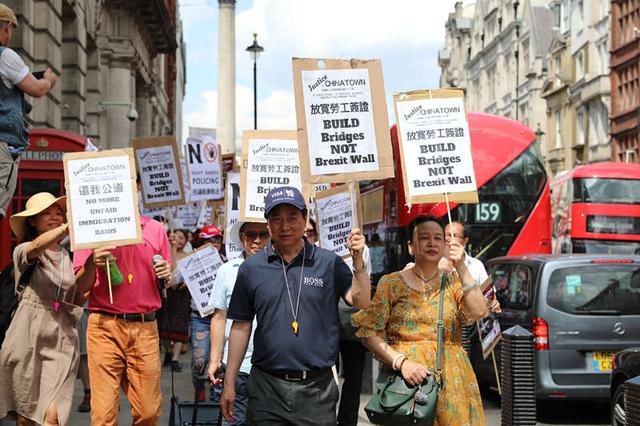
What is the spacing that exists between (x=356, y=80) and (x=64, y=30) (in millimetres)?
21046

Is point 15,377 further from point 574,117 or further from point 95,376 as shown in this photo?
point 574,117

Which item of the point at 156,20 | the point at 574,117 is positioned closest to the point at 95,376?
the point at 156,20

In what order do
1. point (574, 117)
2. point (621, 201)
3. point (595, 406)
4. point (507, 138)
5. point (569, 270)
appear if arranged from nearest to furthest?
point (569, 270) < point (595, 406) < point (507, 138) < point (621, 201) < point (574, 117)

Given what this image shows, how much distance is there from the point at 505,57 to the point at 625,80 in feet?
94.7

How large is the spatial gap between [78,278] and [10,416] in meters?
0.98

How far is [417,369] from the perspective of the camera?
5.94 m

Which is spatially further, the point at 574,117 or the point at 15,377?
the point at 574,117

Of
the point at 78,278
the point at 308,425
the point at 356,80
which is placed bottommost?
the point at 308,425

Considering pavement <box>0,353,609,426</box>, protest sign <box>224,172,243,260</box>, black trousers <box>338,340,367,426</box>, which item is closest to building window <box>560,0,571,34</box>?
pavement <box>0,353,609,426</box>

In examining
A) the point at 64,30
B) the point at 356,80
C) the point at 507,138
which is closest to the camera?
the point at 356,80

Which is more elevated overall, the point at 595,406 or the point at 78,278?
the point at 78,278

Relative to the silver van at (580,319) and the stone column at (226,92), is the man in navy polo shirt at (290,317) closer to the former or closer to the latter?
the silver van at (580,319)

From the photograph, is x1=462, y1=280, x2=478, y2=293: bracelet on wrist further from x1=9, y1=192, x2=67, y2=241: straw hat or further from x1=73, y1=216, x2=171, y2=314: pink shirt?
x1=9, y1=192, x2=67, y2=241: straw hat

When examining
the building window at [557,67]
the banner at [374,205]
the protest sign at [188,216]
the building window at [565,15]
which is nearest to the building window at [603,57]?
the building window at [557,67]
